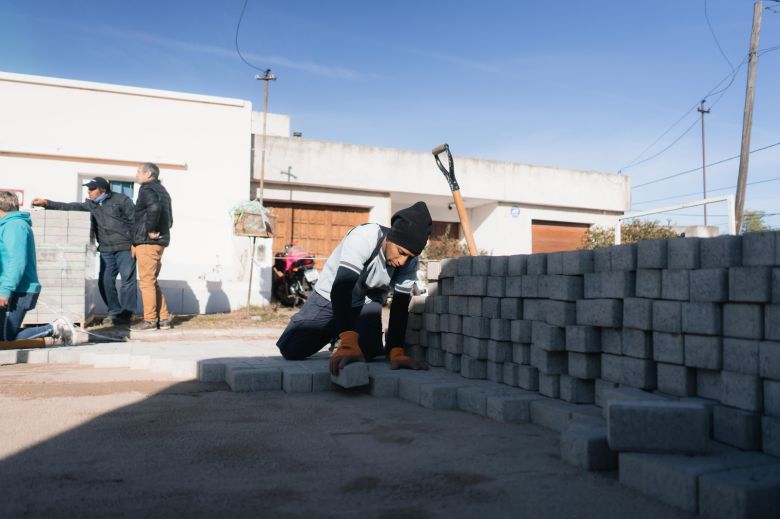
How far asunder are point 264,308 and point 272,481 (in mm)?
8801

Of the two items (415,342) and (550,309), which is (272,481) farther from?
(415,342)

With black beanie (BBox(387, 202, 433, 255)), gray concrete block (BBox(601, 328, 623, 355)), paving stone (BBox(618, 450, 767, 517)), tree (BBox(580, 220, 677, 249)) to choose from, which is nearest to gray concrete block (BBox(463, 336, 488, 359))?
black beanie (BBox(387, 202, 433, 255))

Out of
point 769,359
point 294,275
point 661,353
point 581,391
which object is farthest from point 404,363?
point 294,275

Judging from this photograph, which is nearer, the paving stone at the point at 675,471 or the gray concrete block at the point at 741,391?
the paving stone at the point at 675,471

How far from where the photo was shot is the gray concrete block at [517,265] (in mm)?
4227

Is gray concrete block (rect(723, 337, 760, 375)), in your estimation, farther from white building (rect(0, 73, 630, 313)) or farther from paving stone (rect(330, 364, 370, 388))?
white building (rect(0, 73, 630, 313))

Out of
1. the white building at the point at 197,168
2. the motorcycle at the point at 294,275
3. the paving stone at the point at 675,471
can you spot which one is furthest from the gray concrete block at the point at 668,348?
the white building at the point at 197,168

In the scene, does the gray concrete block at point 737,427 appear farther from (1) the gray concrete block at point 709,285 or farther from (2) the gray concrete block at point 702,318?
(1) the gray concrete block at point 709,285

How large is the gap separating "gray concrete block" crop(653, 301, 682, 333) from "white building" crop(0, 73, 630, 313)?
8.82 m

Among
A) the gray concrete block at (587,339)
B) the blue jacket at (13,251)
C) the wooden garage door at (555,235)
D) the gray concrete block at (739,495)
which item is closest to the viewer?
the gray concrete block at (739,495)

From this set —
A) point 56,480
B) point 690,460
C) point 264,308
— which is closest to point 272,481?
point 56,480

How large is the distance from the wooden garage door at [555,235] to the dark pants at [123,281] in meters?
11.0

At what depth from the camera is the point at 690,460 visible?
2516 mm

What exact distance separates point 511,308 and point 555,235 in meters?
12.9
